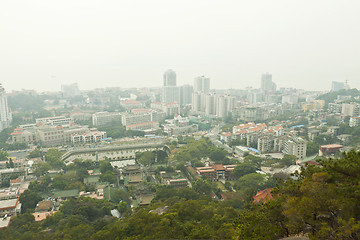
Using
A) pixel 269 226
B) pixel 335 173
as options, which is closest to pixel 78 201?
pixel 269 226

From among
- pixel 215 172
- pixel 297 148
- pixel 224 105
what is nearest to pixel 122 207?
pixel 215 172

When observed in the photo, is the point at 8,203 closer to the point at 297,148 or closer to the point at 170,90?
the point at 297,148

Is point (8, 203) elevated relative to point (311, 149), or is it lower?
lower

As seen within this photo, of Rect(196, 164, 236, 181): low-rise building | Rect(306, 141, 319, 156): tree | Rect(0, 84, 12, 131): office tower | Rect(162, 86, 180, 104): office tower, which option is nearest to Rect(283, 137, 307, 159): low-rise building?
Rect(306, 141, 319, 156): tree

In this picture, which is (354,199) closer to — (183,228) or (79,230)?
(183,228)

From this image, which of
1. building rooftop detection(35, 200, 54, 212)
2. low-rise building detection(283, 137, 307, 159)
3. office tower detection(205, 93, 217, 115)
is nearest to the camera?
building rooftop detection(35, 200, 54, 212)

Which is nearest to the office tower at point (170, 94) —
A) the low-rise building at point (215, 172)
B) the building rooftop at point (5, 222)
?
the low-rise building at point (215, 172)

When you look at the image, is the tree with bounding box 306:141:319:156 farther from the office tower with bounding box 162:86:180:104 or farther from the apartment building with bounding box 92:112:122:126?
the office tower with bounding box 162:86:180:104

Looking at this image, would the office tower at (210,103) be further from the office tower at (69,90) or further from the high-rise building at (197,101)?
the office tower at (69,90)

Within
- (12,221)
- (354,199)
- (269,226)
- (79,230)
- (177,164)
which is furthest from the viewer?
(177,164)
